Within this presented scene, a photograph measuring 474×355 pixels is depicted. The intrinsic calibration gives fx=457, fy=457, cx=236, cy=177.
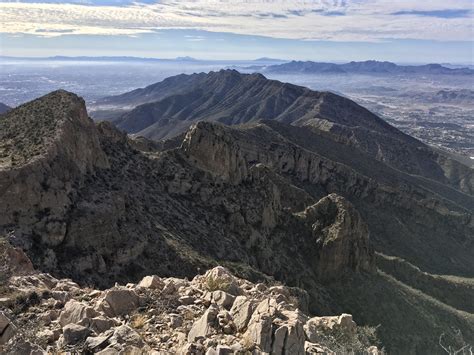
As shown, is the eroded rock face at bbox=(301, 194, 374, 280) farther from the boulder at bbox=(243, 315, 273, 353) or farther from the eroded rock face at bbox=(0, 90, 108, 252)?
the boulder at bbox=(243, 315, 273, 353)

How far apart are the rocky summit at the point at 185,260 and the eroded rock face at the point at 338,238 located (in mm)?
145

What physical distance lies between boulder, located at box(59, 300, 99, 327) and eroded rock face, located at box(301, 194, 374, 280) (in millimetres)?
35970

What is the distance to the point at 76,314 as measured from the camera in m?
14.6

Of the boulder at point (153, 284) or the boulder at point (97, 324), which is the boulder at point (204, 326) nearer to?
the boulder at point (97, 324)

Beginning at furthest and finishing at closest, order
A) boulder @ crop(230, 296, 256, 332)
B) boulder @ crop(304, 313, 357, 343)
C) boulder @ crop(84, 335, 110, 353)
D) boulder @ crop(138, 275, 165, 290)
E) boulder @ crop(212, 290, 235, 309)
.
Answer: boulder @ crop(138, 275, 165, 290)
boulder @ crop(304, 313, 357, 343)
boulder @ crop(212, 290, 235, 309)
boulder @ crop(230, 296, 256, 332)
boulder @ crop(84, 335, 110, 353)

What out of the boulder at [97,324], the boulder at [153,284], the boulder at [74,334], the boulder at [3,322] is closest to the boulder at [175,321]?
the boulder at [97,324]

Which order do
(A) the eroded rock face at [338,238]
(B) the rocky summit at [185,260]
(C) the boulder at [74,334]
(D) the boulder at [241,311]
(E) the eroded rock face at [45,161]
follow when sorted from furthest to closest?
(A) the eroded rock face at [338,238] < (E) the eroded rock face at [45,161] < (D) the boulder at [241,311] < (B) the rocky summit at [185,260] < (C) the boulder at [74,334]

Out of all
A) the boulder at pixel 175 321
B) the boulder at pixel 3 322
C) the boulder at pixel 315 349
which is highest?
the boulder at pixel 3 322

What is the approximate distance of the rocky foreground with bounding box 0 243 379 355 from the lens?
13.3m

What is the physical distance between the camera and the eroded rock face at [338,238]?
160 ft

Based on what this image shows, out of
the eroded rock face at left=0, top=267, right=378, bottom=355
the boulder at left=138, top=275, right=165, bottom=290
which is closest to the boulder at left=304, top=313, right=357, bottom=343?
the eroded rock face at left=0, top=267, right=378, bottom=355

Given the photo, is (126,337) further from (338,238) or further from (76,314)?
(338,238)

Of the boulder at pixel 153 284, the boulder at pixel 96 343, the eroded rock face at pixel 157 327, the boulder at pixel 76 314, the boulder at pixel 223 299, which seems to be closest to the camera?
the boulder at pixel 96 343

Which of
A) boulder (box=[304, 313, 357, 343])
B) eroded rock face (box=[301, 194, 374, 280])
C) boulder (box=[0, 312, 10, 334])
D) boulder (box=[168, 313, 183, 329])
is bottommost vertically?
eroded rock face (box=[301, 194, 374, 280])
